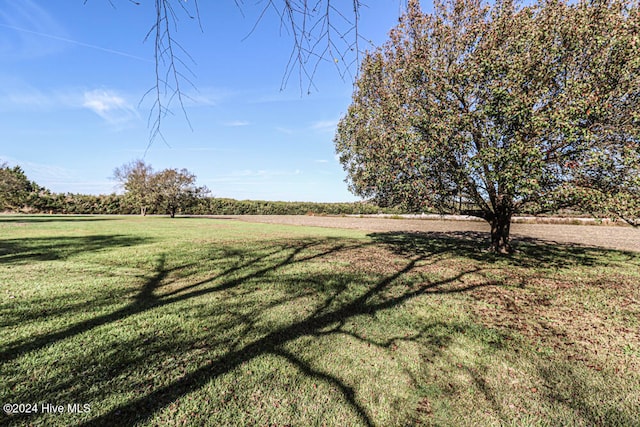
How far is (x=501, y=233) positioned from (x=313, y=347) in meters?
11.1

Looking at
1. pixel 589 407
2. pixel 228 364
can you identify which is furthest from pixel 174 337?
pixel 589 407

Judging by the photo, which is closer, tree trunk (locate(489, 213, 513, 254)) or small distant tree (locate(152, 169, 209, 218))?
tree trunk (locate(489, 213, 513, 254))

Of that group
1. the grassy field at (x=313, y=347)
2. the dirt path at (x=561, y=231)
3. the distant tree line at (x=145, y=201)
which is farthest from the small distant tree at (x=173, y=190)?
the grassy field at (x=313, y=347)

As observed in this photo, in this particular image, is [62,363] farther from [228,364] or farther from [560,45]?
[560,45]

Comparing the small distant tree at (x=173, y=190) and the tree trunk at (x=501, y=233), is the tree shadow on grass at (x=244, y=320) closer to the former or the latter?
the tree trunk at (x=501, y=233)

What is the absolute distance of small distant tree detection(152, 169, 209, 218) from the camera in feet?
117

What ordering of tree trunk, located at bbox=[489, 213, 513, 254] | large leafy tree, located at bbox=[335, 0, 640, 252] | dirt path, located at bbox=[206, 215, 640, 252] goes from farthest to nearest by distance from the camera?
dirt path, located at bbox=[206, 215, 640, 252]
tree trunk, located at bbox=[489, 213, 513, 254]
large leafy tree, located at bbox=[335, 0, 640, 252]

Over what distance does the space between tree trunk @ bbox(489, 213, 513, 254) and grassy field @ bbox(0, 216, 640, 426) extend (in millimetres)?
3747

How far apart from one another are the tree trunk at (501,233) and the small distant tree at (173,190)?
3623 cm

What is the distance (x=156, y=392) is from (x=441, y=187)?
391 inches

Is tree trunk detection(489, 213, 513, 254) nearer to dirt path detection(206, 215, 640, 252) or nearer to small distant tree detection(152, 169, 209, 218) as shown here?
dirt path detection(206, 215, 640, 252)

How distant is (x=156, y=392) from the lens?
277 cm

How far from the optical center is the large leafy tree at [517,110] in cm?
729

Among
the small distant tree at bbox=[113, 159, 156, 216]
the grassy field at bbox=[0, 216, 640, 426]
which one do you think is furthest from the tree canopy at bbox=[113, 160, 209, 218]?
the grassy field at bbox=[0, 216, 640, 426]
